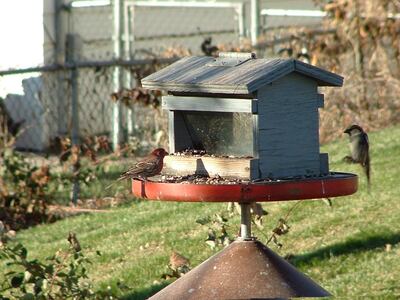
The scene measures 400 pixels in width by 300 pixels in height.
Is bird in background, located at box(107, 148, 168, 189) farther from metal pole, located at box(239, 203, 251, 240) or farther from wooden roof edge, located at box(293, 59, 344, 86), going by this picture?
wooden roof edge, located at box(293, 59, 344, 86)

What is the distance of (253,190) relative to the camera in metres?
4.63

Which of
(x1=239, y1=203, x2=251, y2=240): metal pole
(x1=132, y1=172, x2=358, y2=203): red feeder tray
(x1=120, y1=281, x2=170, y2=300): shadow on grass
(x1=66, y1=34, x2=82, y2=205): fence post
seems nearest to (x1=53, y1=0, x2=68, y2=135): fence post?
(x1=66, y1=34, x2=82, y2=205): fence post

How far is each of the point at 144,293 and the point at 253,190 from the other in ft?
9.34

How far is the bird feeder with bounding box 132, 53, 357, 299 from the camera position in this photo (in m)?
4.75

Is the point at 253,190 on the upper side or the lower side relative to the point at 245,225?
upper

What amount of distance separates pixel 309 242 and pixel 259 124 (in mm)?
3211

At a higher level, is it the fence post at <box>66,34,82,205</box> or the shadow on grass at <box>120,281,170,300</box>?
the fence post at <box>66,34,82,205</box>

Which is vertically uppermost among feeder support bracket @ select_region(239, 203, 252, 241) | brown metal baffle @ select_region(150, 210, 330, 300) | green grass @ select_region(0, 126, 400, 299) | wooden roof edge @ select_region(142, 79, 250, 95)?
wooden roof edge @ select_region(142, 79, 250, 95)

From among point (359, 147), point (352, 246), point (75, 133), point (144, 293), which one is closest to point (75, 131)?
point (75, 133)

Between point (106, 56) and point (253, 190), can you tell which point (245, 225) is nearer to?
point (253, 190)

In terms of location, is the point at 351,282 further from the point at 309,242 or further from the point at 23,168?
the point at 23,168

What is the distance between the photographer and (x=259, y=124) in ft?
16.0

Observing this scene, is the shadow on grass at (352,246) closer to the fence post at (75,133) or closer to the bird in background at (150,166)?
the bird in background at (150,166)

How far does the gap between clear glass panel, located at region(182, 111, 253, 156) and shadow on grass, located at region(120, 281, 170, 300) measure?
221 cm
